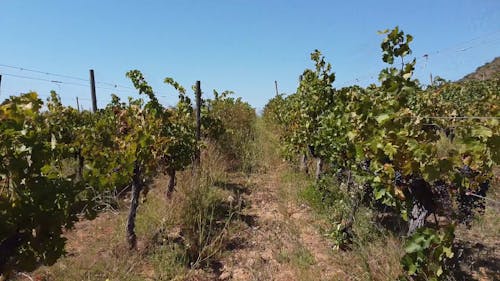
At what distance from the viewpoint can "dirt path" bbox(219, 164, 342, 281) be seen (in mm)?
3654

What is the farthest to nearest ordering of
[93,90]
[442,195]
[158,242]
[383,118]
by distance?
[93,90]
[158,242]
[442,195]
[383,118]

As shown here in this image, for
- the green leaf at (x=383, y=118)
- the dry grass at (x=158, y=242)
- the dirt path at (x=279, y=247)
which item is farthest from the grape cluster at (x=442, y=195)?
the dry grass at (x=158, y=242)

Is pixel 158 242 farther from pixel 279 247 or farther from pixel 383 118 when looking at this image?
pixel 383 118

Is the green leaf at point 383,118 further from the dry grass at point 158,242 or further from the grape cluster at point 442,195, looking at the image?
the dry grass at point 158,242

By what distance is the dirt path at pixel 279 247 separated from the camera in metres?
3.65

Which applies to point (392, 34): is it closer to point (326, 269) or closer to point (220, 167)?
point (326, 269)


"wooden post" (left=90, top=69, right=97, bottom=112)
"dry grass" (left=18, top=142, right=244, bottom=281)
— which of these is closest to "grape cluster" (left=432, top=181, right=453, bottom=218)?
"dry grass" (left=18, top=142, right=244, bottom=281)

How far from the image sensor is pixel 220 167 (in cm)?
713

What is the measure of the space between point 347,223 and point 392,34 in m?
2.24

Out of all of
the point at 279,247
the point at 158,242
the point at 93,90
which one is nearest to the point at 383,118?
the point at 279,247

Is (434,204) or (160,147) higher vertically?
(160,147)

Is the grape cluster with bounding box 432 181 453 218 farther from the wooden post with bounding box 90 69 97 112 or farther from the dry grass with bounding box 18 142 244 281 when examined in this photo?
the wooden post with bounding box 90 69 97 112

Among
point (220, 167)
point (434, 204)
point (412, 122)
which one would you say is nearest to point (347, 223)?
point (434, 204)

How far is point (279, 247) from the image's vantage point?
4258 mm
